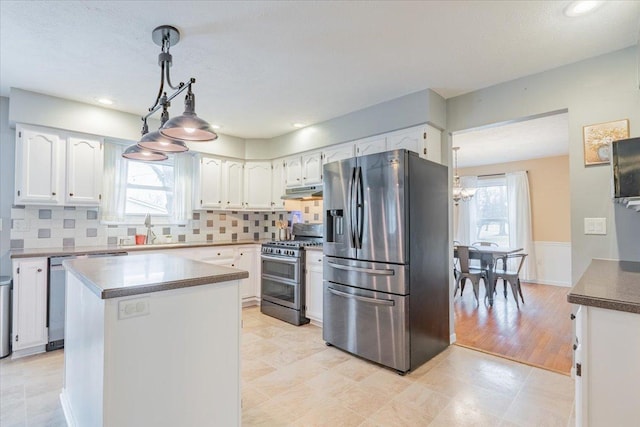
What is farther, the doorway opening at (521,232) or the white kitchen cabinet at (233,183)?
the white kitchen cabinet at (233,183)

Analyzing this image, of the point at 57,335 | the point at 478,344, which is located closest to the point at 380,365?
the point at 478,344

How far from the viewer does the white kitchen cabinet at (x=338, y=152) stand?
374 centimetres

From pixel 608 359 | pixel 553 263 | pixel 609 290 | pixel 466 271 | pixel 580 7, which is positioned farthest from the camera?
pixel 553 263

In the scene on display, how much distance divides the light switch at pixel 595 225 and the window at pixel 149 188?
4.66m

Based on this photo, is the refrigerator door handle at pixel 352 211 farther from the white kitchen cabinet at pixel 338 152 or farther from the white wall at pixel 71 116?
the white wall at pixel 71 116

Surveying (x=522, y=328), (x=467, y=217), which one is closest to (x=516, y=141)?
(x=467, y=217)

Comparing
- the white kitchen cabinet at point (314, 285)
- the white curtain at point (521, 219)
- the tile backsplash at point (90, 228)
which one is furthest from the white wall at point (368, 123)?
the white curtain at point (521, 219)

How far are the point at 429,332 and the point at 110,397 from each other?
241cm

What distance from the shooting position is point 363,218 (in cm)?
281

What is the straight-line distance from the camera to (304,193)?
4293mm

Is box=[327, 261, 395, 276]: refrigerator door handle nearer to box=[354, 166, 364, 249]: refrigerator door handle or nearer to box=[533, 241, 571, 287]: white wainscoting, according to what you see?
box=[354, 166, 364, 249]: refrigerator door handle

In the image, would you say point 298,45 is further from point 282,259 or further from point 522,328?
point 522,328

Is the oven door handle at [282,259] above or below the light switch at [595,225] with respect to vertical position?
below

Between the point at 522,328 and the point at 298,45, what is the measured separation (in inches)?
152
